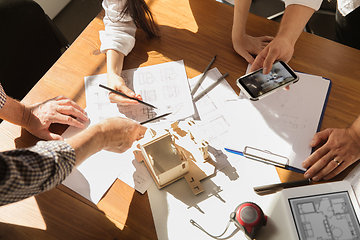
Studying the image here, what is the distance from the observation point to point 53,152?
0.61 metres

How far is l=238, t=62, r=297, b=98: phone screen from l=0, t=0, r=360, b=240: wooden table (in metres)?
0.11

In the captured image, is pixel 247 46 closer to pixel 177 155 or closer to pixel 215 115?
pixel 215 115

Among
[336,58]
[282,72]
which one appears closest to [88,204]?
[282,72]

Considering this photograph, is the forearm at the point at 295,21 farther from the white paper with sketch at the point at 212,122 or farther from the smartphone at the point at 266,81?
the white paper with sketch at the point at 212,122

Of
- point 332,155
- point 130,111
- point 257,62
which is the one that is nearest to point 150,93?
point 130,111

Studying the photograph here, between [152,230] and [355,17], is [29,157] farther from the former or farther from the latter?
[355,17]

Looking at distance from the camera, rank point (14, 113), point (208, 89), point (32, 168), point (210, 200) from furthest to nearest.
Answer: point (208, 89)
point (14, 113)
point (210, 200)
point (32, 168)

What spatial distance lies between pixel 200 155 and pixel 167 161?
16 cm

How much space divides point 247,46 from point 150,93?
0.47m

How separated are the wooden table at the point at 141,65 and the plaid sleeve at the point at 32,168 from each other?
254 mm

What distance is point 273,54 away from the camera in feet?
2.96

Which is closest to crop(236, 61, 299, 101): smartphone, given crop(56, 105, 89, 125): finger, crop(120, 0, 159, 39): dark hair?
crop(120, 0, 159, 39): dark hair

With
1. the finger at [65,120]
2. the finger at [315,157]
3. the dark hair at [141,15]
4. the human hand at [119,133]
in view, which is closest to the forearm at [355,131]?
the finger at [315,157]

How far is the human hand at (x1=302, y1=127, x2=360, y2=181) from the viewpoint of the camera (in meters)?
0.82
